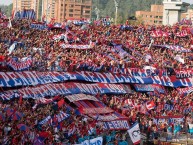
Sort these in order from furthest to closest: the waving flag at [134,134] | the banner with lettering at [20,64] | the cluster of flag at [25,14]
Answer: the cluster of flag at [25,14] < the banner with lettering at [20,64] < the waving flag at [134,134]

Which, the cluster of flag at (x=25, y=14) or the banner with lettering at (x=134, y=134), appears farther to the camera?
the cluster of flag at (x=25, y=14)

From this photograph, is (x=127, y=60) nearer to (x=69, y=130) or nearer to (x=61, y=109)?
(x=61, y=109)

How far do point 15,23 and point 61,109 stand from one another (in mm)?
13486

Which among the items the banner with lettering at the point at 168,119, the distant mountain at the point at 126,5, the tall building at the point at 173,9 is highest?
the distant mountain at the point at 126,5

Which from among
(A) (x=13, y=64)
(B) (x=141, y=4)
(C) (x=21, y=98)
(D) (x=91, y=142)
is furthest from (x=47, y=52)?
(B) (x=141, y=4)

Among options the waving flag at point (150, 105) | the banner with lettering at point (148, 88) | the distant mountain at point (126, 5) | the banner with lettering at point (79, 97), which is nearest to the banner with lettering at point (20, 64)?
the banner with lettering at point (79, 97)

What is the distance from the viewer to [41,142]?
22828mm

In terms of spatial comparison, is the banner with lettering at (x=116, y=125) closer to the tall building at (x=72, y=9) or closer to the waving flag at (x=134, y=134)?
the waving flag at (x=134, y=134)

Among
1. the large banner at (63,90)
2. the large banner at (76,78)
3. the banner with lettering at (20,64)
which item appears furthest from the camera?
the banner with lettering at (20,64)

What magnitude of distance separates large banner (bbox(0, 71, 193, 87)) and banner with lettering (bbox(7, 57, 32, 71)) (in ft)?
0.96

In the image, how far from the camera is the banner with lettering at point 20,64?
31.2 meters

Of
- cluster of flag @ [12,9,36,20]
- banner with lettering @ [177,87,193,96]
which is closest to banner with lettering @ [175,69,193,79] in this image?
banner with lettering @ [177,87,193,96]

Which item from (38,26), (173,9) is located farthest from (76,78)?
(173,9)

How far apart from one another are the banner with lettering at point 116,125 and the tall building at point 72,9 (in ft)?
329
